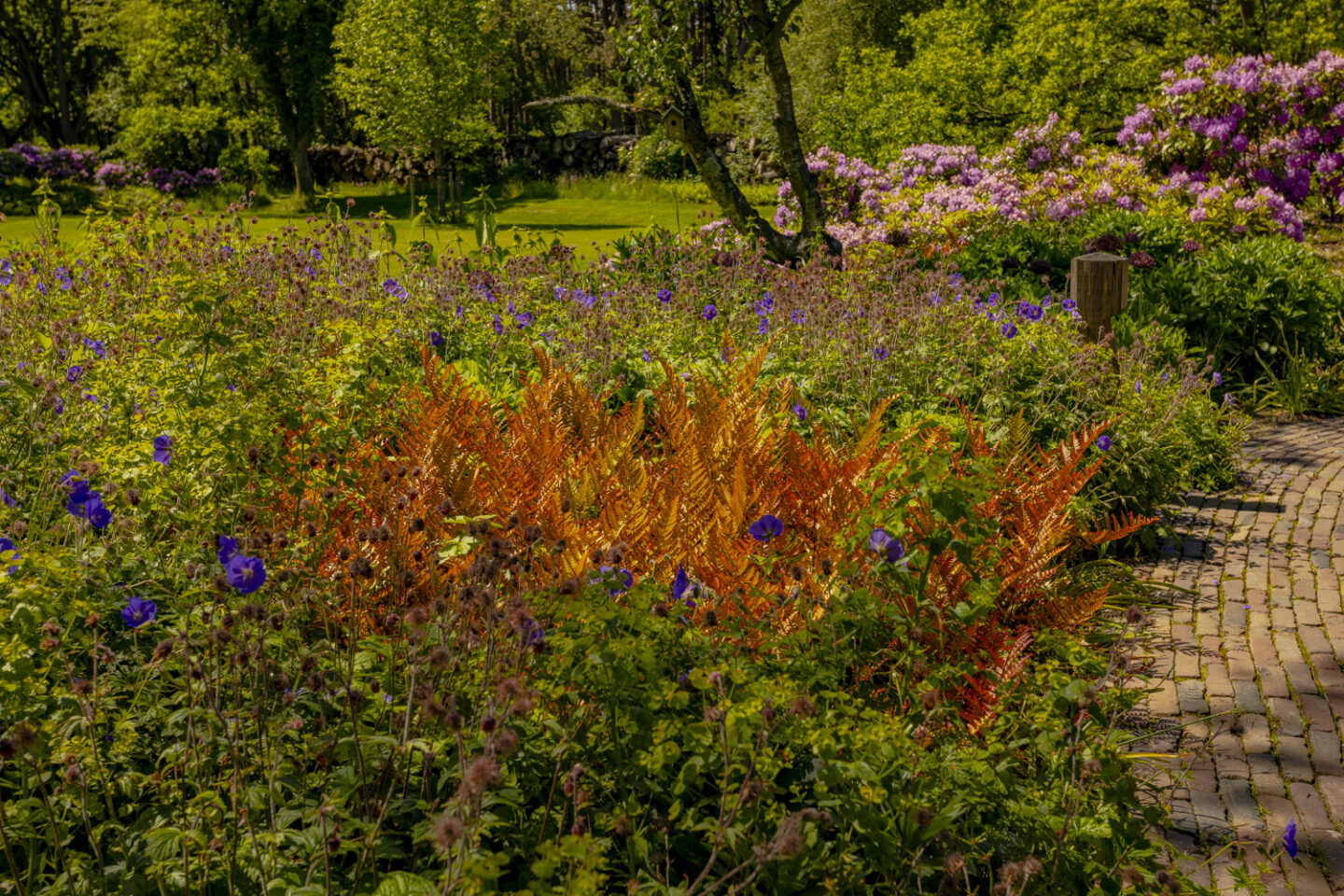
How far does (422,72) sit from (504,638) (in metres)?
20.4

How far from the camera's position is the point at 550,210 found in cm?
2139

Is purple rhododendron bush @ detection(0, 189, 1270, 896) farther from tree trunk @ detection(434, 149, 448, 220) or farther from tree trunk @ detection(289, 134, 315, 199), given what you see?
tree trunk @ detection(289, 134, 315, 199)

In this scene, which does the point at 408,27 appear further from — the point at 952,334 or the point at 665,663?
the point at 665,663

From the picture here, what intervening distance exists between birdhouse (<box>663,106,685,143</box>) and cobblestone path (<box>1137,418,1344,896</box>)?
6.23 metres

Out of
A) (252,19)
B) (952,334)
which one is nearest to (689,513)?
(952,334)

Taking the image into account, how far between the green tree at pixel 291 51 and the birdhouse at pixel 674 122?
17731mm

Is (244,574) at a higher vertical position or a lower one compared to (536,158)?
lower

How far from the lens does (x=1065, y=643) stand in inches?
94.8

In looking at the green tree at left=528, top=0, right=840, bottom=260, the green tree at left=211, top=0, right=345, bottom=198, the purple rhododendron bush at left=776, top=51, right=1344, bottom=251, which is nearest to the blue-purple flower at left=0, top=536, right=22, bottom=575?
the green tree at left=528, top=0, right=840, bottom=260

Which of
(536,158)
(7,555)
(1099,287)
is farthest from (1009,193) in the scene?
(536,158)

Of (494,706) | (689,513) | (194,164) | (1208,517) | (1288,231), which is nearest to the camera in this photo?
(494,706)

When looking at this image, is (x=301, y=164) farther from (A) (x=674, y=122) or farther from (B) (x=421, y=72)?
(A) (x=674, y=122)

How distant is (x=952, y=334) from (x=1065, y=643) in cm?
342

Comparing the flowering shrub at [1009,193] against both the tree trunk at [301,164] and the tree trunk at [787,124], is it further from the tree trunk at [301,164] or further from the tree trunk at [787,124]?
the tree trunk at [301,164]
